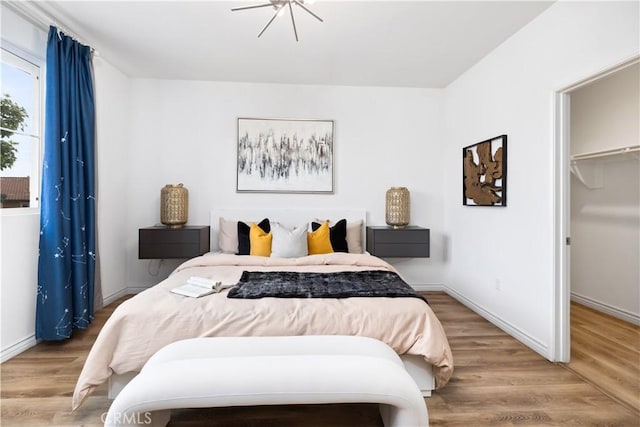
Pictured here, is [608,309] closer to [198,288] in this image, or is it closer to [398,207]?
[398,207]

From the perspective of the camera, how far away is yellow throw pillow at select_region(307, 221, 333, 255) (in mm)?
3402

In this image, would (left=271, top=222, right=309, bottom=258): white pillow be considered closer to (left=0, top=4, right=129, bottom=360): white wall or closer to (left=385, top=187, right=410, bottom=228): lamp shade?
(left=385, top=187, right=410, bottom=228): lamp shade

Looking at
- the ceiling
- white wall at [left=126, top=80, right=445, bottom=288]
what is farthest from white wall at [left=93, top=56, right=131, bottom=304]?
the ceiling

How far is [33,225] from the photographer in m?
2.53

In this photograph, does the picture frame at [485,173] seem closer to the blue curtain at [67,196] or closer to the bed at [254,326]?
the bed at [254,326]

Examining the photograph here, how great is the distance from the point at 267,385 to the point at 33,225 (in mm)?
2402

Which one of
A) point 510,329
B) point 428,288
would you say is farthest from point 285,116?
point 510,329

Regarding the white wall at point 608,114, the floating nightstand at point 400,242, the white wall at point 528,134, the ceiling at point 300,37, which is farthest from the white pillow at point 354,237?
the white wall at point 608,114

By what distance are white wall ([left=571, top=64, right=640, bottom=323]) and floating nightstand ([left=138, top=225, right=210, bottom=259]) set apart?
4122 millimetres

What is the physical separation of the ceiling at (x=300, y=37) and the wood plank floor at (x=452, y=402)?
8.35 ft

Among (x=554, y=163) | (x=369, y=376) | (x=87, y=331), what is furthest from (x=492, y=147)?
(x=87, y=331)

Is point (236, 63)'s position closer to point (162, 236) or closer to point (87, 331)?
point (162, 236)

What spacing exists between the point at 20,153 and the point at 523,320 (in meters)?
4.13

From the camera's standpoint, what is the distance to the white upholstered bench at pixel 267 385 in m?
1.23
